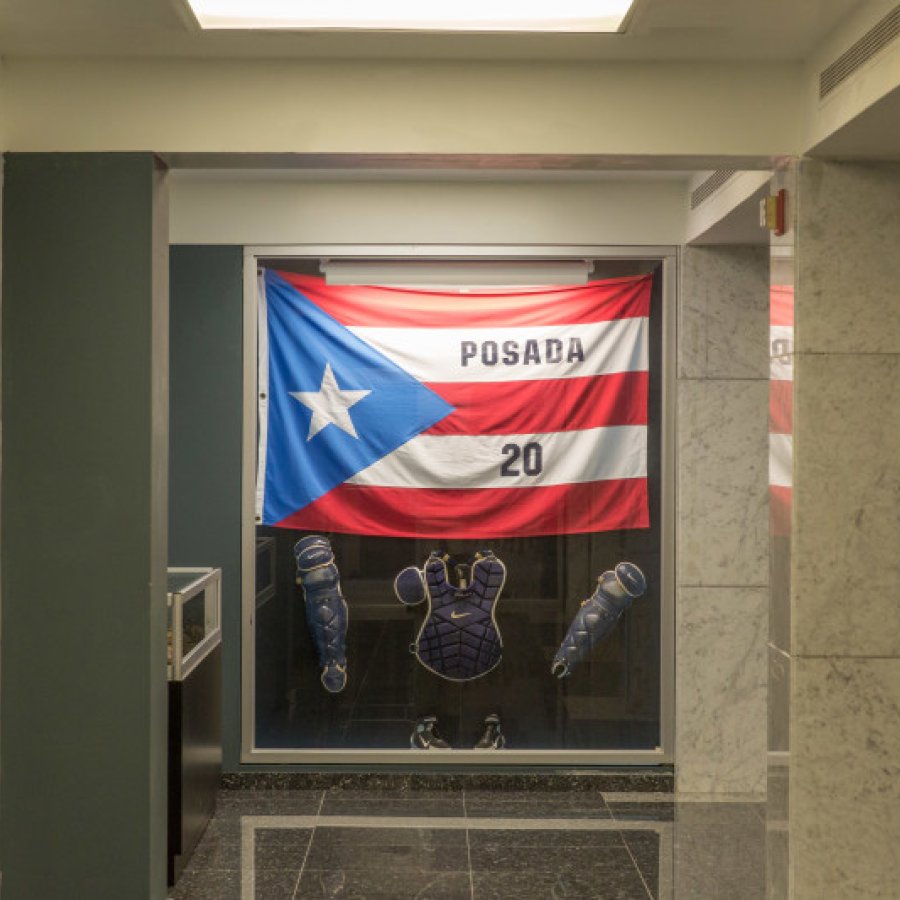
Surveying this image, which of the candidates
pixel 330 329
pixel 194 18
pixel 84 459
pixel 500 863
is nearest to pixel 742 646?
pixel 500 863

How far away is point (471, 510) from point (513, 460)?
0.31 meters

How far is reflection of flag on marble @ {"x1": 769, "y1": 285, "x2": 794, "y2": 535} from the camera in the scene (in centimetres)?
337

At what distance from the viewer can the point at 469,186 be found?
17.5 ft

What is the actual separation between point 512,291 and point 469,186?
52 cm

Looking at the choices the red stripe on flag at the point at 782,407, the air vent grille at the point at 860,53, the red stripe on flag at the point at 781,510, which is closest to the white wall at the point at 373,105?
the air vent grille at the point at 860,53

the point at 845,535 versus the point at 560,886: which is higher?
the point at 845,535

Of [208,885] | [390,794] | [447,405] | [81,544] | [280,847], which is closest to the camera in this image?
[81,544]

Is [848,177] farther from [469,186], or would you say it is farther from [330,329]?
[330,329]

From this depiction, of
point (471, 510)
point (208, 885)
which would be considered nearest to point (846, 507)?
point (471, 510)

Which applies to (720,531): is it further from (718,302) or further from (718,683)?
(718,302)

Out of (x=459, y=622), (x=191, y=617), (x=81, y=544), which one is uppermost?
(x=81, y=544)

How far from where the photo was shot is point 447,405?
17.7 ft

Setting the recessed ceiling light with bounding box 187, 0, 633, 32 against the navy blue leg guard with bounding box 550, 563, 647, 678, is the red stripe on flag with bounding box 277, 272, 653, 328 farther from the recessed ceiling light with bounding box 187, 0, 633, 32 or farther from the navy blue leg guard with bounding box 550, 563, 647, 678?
the recessed ceiling light with bounding box 187, 0, 633, 32

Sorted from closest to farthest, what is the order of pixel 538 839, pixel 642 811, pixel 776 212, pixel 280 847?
1. pixel 776 212
2. pixel 280 847
3. pixel 538 839
4. pixel 642 811
